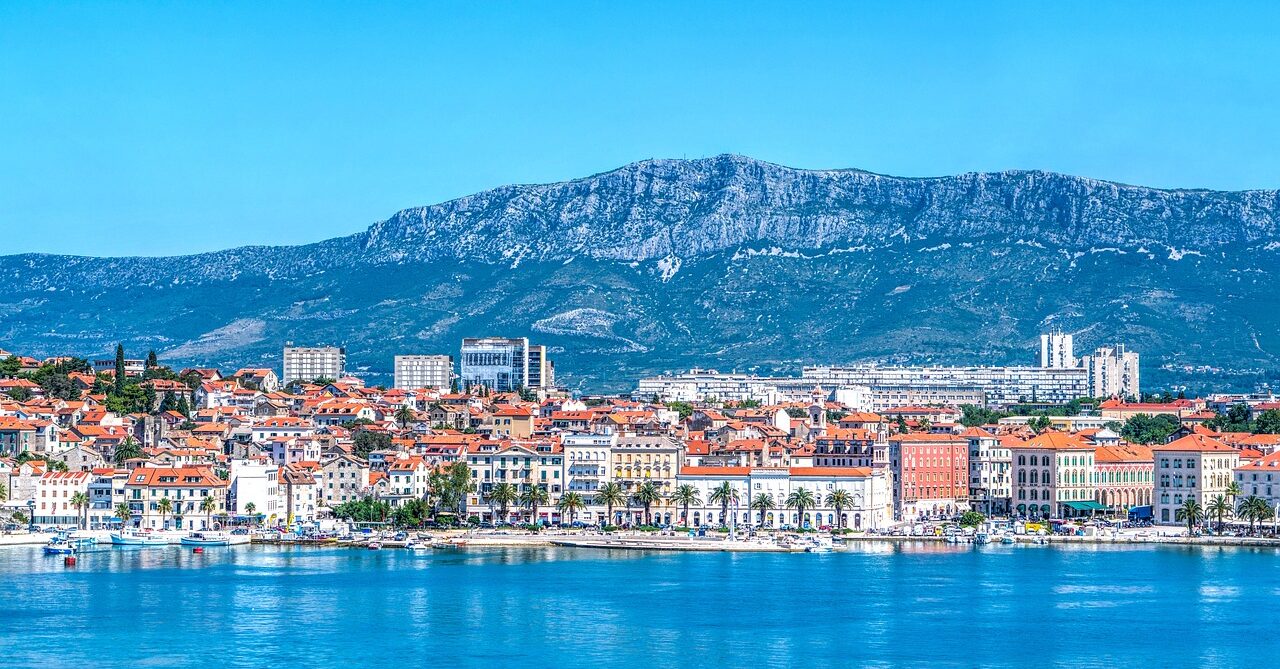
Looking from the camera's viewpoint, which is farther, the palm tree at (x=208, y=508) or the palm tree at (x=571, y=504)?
the palm tree at (x=571, y=504)

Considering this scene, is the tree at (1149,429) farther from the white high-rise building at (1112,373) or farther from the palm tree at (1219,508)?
the white high-rise building at (1112,373)

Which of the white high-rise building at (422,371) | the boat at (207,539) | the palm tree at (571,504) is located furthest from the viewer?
the white high-rise building at (422,371)

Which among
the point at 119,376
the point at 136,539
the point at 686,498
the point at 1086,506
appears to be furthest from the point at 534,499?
the point at 119,376

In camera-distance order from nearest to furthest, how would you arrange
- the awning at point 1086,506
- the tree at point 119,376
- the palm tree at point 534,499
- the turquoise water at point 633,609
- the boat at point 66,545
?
the turquoise water at point 633,609 → the boat at point 66,545 → the palm tree at point 534,499 → the awning at point 1086,506 → the tree at point 119,376

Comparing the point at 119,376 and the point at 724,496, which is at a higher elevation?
the point at 119,376

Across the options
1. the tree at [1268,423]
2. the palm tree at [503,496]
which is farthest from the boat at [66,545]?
the tree at [1268,423]

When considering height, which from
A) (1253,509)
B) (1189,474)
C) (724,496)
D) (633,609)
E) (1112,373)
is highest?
(1112,373)

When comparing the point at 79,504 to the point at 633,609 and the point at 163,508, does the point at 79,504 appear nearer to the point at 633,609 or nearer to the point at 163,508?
the point at 163,508

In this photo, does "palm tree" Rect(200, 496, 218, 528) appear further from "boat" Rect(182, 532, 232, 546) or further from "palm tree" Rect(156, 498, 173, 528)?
"boat" Rect(182, 532, 232, 546)
